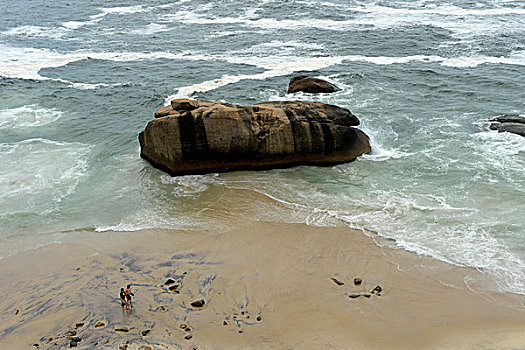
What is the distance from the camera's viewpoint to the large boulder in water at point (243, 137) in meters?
16.0

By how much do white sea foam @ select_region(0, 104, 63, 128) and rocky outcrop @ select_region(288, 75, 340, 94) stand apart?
40.9 feet

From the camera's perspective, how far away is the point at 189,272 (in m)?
11.5

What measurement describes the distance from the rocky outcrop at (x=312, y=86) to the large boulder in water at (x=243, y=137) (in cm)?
818

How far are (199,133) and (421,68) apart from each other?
18.4 m

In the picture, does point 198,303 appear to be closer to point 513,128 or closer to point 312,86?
point 513,128

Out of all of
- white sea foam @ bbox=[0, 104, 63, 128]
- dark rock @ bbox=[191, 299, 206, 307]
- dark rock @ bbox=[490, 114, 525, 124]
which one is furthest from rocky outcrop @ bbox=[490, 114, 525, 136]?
white sea foam @ bbox=[0, 104, 63, 128]

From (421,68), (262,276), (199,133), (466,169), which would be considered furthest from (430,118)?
(262,276)

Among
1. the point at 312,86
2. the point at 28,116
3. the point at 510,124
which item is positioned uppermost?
the point at 312,86

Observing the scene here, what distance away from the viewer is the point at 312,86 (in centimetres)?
2488

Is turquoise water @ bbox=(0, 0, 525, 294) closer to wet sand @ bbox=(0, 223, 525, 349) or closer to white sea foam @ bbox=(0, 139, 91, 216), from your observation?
white sea foam @ bbox=(0, 139, 91, 216)

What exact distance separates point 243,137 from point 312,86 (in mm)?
10110

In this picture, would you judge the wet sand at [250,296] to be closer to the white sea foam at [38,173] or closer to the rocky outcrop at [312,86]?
the white sea foam at [38,173]

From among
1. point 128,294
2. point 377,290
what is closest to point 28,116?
point 128,294

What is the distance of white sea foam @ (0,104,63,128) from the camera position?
74.7 feet
